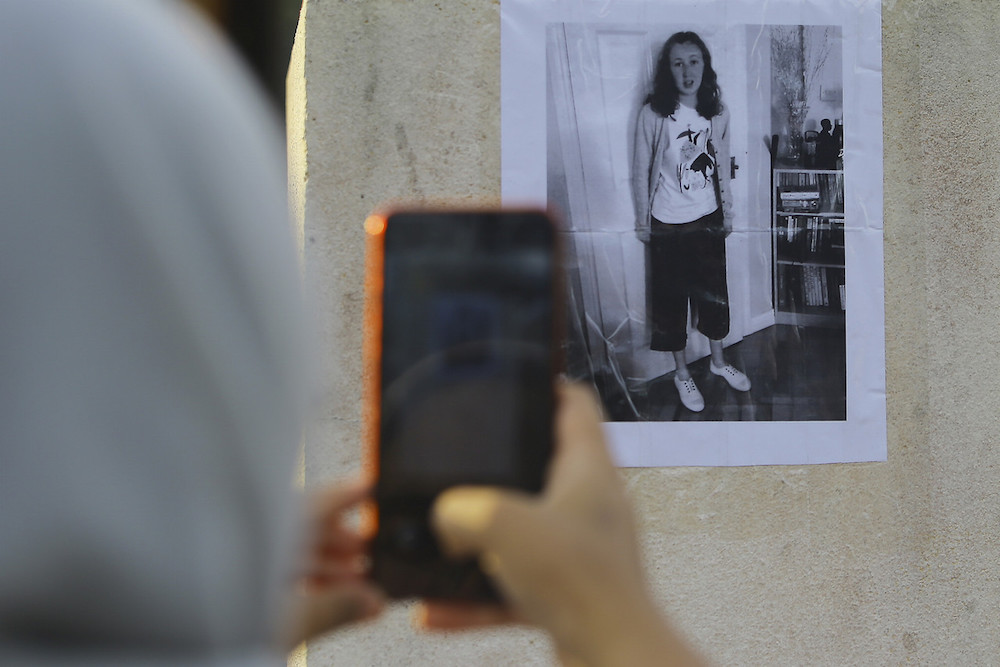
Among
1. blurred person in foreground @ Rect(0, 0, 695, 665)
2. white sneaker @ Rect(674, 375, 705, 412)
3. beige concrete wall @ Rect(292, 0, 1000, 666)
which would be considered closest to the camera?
blurred person in foreground @ Rect(0, 0, 695, 665)

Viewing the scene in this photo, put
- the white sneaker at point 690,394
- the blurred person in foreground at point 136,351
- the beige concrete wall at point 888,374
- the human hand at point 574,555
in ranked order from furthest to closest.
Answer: the white sneaker at point 690,394 → the beige concrete wall at point 888,374 → the human hand at point 574,555 → the blurred person in foreground at point 136,351

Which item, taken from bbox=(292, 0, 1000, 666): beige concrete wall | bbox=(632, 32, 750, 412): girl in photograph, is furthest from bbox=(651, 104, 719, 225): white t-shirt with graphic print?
bbox=(292, 0, 1000, 666): beige concrete wall

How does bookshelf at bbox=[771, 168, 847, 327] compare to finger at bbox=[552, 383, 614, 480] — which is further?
bookshelf at bbox=[771, 168, 847, 327]

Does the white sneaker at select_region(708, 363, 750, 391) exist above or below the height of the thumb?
below

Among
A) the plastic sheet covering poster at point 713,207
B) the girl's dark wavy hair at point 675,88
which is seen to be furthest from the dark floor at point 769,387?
the girl's dark wavy hair at point 675,88

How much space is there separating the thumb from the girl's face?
1.63m

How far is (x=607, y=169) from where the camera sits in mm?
2160

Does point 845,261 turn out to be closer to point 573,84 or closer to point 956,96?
point 956,96

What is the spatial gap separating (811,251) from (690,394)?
481 millimetres

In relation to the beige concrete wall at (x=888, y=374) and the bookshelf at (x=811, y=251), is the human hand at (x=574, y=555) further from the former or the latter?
the bookshelf at (x=811, y=251)

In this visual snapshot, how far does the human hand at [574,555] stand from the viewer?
2.14 feet

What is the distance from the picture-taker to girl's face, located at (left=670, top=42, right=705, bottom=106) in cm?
218

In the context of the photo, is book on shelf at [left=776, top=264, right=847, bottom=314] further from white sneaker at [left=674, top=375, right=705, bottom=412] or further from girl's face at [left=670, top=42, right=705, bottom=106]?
girl's face at [left=670, top=42, right=705, bottom=106]

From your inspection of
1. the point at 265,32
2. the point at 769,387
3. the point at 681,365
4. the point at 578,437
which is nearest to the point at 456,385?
the point at 578,437
